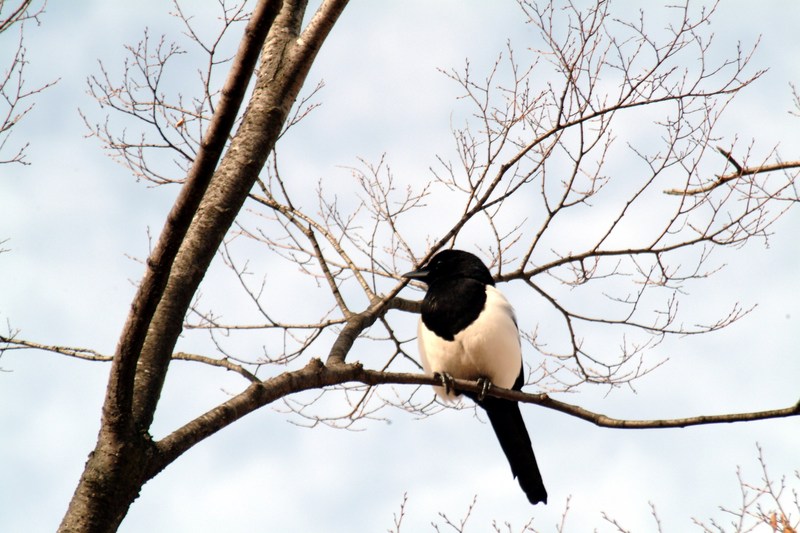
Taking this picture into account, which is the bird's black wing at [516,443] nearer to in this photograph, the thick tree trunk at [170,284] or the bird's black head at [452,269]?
the bird's black head at [452,269]

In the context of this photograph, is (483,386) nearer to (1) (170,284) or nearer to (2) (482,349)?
(2) (482,349)

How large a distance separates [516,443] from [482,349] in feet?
2.12

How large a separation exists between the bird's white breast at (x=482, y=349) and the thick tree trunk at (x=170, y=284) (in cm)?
168

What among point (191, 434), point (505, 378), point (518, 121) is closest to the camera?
point (191, 434)

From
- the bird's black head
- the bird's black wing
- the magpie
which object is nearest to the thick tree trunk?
the magpie

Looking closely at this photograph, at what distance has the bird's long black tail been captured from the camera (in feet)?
13.9

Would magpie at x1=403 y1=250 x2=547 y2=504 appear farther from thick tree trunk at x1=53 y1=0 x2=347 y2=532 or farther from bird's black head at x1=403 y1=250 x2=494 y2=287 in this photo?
thick tree trunk at x1=53 y1=0 x2=347 y2=532

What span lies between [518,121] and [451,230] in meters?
1.03

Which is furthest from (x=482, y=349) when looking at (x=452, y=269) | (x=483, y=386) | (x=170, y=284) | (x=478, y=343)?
(x=170, y=284)

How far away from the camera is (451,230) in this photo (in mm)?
3881

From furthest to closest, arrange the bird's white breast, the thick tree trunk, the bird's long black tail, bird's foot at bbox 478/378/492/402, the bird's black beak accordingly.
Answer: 1. the bird's black beak
2. the bird's long black tail
3. the bird's white breast
4. bird's foot at bbox 478/378/492/402
5. the thick tree trunk

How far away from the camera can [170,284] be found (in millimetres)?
2574

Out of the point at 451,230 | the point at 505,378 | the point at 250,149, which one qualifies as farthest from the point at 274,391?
the point at 505,378

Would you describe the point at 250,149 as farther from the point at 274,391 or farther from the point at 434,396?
the point at 434,396
